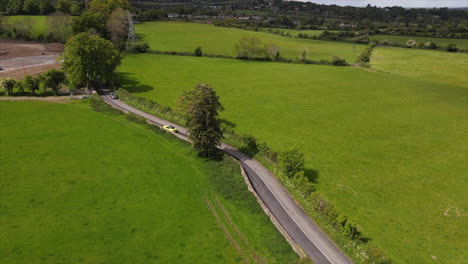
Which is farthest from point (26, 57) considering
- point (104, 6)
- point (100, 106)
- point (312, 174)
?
point (312, 174)

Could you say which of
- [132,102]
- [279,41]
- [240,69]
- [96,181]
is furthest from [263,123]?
[279,41]

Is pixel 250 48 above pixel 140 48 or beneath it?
above

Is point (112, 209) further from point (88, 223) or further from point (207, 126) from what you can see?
point (207, 126)

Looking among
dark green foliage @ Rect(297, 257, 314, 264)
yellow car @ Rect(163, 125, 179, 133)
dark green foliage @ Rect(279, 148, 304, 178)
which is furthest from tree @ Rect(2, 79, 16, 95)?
dark green foliage @ Rect(297, 257, 314, 264)

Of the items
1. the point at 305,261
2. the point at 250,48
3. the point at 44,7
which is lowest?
the point at 305,261

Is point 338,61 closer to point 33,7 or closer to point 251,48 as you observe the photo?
point 251,48

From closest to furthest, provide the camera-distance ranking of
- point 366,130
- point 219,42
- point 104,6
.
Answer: point 366,130 < point 104,6 < point 219,42

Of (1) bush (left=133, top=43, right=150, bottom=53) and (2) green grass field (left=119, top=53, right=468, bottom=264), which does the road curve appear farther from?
(1) bush (left=133, top=43, right=150, bottom=53)

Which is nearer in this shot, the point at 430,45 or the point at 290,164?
the point at 290,164
